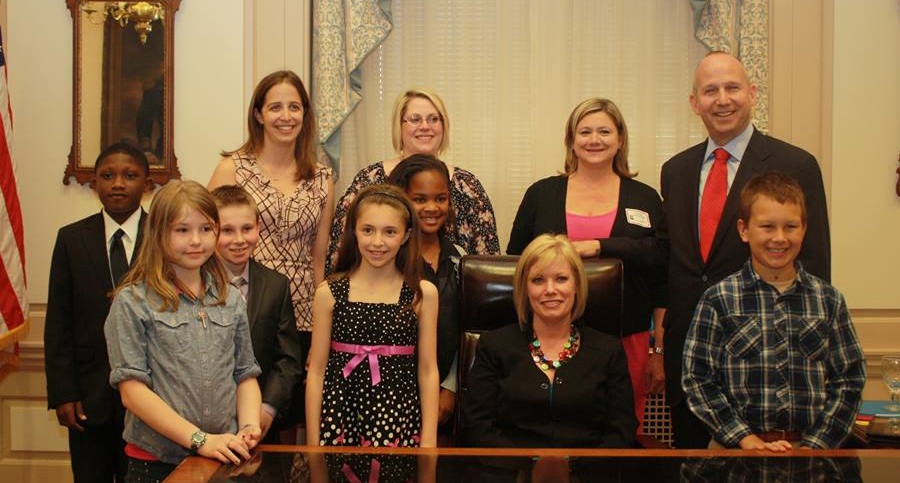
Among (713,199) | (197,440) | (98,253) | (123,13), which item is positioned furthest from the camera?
(123,13)

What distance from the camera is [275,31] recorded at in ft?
13.9

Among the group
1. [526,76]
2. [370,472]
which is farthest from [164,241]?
[526,76]

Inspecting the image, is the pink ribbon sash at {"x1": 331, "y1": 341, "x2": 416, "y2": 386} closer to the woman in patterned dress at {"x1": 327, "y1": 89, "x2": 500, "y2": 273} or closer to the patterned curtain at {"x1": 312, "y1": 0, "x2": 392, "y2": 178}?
the woman in patterned dress at {"x1": 327, "y1": 89, "x2": 500, "y2": 273}

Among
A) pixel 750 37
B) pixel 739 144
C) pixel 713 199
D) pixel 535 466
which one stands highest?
pixel 750 37

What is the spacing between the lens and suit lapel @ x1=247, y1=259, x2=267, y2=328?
9.16ft

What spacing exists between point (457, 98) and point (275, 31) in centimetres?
95

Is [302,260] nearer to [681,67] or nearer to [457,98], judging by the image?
[457,98]

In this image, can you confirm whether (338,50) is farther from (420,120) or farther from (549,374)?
(549,374)

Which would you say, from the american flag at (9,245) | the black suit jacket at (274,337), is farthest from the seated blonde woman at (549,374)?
the american flag at (9,245)

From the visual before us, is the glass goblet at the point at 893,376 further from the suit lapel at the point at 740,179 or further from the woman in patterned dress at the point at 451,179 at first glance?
the woman in patterned dress at the point at 451,179

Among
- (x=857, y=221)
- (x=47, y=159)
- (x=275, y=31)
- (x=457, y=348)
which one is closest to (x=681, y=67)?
(x=857, y=221)

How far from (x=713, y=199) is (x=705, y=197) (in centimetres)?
3

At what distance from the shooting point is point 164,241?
2.33m

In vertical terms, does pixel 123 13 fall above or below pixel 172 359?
above
